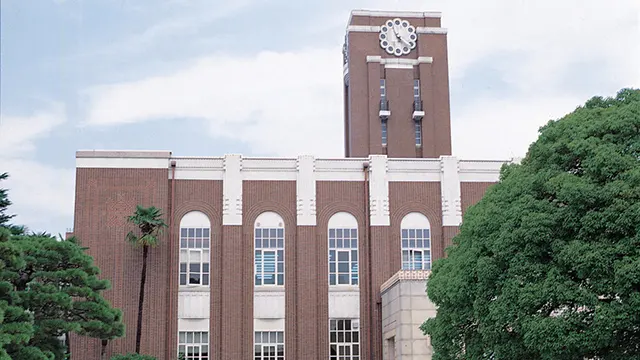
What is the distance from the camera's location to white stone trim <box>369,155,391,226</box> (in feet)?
115

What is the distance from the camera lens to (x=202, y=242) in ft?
113

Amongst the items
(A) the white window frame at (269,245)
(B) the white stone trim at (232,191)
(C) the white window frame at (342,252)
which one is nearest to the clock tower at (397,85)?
(C) the white window frame at (342,252)

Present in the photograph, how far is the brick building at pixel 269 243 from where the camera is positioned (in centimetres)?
3366

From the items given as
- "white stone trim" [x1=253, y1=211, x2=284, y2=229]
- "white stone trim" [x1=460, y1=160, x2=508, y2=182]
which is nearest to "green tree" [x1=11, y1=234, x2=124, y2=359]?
"white stone trim" [x1=253, y1=211, x2=284, y2=229]

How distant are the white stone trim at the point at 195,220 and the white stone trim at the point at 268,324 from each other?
12.6 feet

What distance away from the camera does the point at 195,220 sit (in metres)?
34.7

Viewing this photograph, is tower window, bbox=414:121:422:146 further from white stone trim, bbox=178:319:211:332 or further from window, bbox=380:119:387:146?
white stone trim, bbox=178:319:211:332

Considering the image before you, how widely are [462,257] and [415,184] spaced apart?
575 inches

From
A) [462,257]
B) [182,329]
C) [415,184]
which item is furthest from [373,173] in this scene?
[462,257]

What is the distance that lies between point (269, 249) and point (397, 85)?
14065 millimetres

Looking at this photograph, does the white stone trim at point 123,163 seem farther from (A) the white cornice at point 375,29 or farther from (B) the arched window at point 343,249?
(A) the white cornice at point 375,29

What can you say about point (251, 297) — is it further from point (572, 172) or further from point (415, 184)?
point (572, 172)

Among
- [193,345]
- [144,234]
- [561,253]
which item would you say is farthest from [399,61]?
[561,253]

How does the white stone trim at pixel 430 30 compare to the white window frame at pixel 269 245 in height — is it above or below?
above
